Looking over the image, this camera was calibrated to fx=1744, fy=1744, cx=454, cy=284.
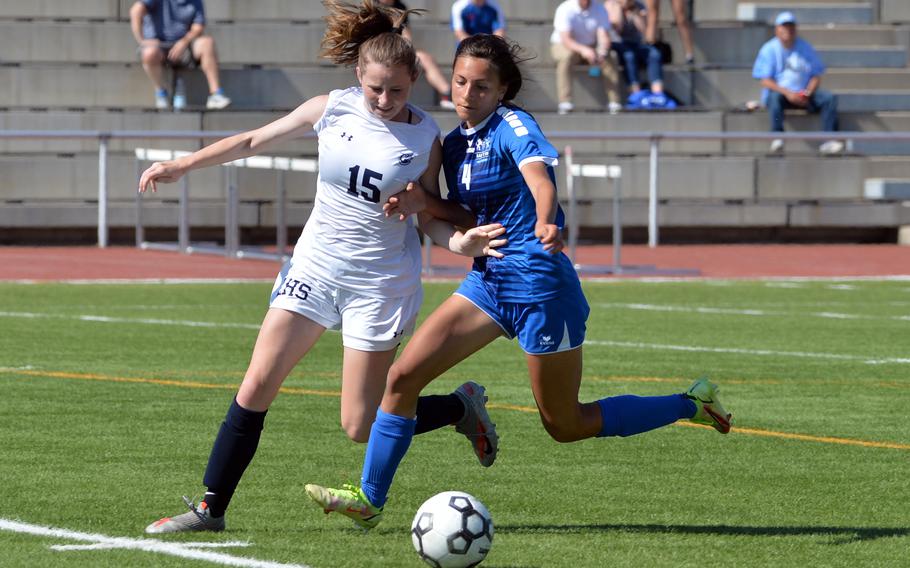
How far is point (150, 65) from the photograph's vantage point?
79.5 ft

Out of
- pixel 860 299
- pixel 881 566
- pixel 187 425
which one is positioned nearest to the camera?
pixel 881 566

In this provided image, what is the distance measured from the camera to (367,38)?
687 cm

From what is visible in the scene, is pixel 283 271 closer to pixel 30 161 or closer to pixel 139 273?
pixel 139 273

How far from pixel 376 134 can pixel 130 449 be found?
256 cm

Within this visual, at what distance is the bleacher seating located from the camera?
944 inches

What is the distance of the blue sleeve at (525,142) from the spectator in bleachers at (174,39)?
17935 mm

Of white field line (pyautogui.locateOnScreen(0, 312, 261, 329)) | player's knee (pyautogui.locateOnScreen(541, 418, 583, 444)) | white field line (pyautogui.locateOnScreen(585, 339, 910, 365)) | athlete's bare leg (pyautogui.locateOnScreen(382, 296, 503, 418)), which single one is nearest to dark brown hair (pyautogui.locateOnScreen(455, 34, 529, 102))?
athlete's bare leg (pyautogui.locateOnScreen(382, 296, 503, 418))

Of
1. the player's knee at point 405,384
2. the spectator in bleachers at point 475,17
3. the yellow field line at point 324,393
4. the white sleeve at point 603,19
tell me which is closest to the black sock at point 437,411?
the player's knee at point 405,384

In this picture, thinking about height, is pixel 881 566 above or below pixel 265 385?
below

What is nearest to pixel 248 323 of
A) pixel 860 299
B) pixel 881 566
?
pixel 860 299

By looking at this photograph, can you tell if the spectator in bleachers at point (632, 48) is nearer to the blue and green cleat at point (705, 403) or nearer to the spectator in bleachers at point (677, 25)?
the spectator in bleachers at point (677, 25)

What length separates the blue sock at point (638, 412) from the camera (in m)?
7.18

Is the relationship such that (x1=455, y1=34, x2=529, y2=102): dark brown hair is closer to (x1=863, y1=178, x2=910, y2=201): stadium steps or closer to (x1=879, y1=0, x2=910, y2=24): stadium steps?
(x1=863, y1=178, x2=910, y2=201): stadium steps

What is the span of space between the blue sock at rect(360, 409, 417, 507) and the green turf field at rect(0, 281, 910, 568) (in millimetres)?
187
